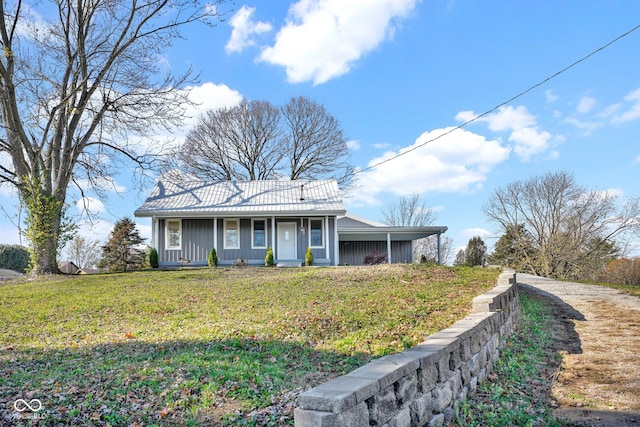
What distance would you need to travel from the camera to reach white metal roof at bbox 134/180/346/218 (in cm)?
1989

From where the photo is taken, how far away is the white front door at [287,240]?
20609mm

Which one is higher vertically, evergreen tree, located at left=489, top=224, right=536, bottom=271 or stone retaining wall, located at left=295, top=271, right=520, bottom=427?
evergreen tree, located at left=489, top=224, right=536, bottom=271

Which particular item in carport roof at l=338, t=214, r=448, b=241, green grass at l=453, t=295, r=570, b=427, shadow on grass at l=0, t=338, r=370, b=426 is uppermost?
carport roof at l=338, t=214, r=448, b=241

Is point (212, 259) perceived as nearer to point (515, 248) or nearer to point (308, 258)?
point (308, 258)

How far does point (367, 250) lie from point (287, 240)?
18.4 feet

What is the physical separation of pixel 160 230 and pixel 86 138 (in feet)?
15.0

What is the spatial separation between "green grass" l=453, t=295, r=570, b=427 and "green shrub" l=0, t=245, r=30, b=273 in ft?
91.1

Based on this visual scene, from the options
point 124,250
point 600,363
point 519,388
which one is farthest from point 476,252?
point 519,388

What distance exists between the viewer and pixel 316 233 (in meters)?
20.8

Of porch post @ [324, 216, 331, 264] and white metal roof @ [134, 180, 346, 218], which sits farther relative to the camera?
porch post @ [324, 216, 331, 264]

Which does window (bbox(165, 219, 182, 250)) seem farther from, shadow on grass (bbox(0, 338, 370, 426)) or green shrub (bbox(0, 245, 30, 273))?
shadow on grass (bbox(0, 338, 370, 426))

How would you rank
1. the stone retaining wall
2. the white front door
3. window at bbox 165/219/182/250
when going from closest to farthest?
the stone retaining wall < window at bbox 165/219/182/250 < the white front door

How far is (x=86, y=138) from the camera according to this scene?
1822 cm

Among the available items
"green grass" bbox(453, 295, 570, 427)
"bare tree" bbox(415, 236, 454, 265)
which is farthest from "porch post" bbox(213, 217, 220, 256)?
"bare tree" bbox(415, 236, 454, 265)
